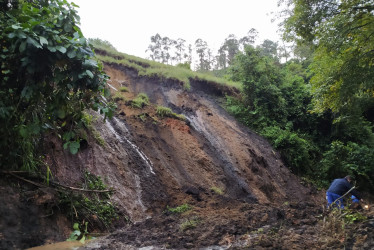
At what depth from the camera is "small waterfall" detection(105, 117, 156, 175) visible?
9.04m

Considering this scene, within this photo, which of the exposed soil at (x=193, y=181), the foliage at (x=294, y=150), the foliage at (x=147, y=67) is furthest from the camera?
the foliage at (x=147, y=67)

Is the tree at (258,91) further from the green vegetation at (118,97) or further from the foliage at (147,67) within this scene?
the green vegetation at (118,97)

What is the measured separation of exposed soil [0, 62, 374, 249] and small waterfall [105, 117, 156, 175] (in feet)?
0.15

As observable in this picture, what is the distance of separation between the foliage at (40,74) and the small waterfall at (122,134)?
4457mm

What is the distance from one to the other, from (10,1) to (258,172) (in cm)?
964

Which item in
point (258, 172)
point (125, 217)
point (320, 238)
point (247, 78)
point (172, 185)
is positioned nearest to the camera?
point (320, 238)

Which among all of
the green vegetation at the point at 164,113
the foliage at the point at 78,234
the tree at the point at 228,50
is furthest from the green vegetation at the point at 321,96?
the tree at the point at 228,50

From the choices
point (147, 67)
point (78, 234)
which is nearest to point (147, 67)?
point (147, 67)

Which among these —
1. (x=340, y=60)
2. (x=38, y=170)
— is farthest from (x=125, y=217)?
(x=340, y=60)

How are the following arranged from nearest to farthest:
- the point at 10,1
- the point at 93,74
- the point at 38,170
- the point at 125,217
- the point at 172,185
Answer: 1. the point at 93,74
2. the point at 10,1
3. the point at 38,170
4. the point at 125,217
5. the point at 172,185

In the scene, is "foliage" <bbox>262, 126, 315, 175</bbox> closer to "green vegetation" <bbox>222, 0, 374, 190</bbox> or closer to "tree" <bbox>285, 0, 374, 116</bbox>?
"green vegetation" <bbox>222, 0, 374, 190</bbox>

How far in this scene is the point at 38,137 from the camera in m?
5.47

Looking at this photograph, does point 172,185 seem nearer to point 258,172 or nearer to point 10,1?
point 258,172

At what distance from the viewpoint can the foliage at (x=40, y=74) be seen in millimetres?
3871
